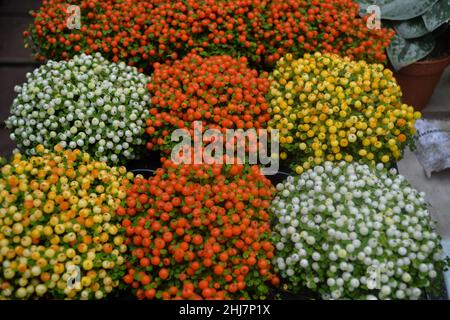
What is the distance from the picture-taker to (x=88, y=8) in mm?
3549

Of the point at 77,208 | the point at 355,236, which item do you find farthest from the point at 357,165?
the point at 77,208

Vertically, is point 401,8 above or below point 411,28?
above

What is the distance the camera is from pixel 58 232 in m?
2.33

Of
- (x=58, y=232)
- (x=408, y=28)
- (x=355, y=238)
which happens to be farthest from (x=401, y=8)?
(x=58, y=232)

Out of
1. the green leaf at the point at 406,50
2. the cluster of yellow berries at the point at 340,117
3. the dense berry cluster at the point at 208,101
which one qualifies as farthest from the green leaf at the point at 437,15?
the dense berry cluster at the point at 208,101

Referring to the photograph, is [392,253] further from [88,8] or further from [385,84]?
[88,8]

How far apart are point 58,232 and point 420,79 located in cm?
331

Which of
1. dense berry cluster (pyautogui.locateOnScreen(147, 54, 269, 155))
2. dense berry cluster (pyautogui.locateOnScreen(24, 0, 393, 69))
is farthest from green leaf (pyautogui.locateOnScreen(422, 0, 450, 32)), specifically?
dense berry cluster (pyautogui.locateOnScreen(147, 54, 269, 155))

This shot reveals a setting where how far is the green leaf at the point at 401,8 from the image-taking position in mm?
3869

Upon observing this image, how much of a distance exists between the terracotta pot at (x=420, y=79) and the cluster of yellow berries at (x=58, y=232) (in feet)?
9.11

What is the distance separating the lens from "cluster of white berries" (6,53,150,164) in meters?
2.93

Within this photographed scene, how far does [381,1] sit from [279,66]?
1330 mm
